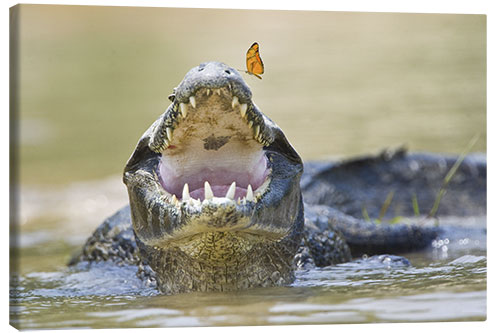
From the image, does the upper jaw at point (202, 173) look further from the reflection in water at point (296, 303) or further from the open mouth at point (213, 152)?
the reflection in water at point (296, 303)

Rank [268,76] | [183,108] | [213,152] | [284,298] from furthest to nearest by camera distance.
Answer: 1. [268,76]
2. [284,298]
3. [213,152]
4. [183,108]

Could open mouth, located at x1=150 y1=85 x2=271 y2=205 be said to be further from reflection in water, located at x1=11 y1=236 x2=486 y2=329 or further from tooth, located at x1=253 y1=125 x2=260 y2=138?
reflection in water, located at x1=11 y1=236 x2=486 y2=329

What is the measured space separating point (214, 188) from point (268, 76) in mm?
2794

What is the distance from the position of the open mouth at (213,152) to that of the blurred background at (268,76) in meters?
0.94

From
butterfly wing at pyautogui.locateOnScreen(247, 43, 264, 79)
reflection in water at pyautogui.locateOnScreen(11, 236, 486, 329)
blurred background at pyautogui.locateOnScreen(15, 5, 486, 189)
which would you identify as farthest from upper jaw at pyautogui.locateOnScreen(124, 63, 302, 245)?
blurred background at pyautogui.locateOnScreen(15, 5, 486, 189)

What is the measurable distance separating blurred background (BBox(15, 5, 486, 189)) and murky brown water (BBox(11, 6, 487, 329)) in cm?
2

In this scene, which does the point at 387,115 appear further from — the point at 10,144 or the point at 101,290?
the point at 10,144

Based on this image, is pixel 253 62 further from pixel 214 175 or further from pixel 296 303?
pixel 296 303

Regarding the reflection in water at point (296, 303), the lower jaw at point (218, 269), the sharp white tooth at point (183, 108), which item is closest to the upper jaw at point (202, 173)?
the sharp white tooth at point (183, 108)

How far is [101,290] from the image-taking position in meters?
4.87

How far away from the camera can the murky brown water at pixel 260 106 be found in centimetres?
399

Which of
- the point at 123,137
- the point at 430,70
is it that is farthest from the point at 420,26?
the point at 123,137

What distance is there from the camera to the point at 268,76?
21.7ft

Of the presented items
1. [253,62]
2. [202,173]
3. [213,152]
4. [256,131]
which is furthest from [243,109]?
[253,62]
